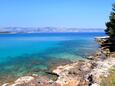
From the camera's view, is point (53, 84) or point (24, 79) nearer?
point (53, 84)

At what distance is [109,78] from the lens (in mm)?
25281

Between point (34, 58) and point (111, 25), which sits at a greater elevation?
point (111, 25)

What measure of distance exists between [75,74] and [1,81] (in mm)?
9600

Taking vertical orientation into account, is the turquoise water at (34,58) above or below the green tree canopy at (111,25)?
below

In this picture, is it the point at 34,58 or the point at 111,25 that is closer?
the point at 34,58

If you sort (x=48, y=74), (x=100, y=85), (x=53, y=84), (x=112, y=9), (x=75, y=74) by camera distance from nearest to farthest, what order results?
(x=100, y=85) < (x=53, y=84) < (x=75, y=74) < (x=48, y=74) < (x=112, y=9)

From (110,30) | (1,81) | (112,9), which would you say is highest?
(112,9)

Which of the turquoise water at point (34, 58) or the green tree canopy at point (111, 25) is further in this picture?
the green tree canopy at point (111, 25)

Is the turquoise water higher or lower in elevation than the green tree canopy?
lower

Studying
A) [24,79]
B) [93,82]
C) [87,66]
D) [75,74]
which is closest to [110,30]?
[87,66]

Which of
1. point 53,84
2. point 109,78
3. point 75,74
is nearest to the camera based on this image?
point 109,78

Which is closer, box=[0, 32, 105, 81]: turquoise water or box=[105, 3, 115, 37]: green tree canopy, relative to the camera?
box=[0, 32, 105, 81]: turquoise water

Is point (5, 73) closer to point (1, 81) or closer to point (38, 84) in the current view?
point (1, 81)

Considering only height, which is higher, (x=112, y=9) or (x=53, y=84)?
(x=112, y=9)
